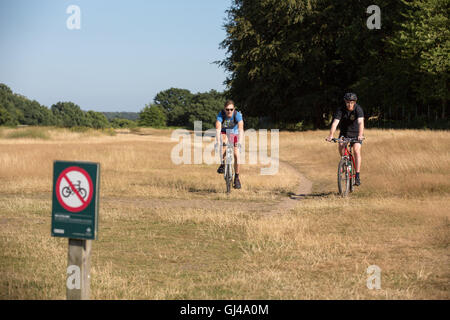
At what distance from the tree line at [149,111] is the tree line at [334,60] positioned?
8134 centimetres

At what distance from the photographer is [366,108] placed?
46.8 meters

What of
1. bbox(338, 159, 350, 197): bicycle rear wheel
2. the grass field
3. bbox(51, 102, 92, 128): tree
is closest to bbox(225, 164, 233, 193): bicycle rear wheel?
the grass field

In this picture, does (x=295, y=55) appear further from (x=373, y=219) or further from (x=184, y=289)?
(x=184, y=289)

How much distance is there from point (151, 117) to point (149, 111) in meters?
1.76

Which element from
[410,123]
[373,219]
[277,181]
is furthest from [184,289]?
[410,123]

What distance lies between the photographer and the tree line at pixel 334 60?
122 feet

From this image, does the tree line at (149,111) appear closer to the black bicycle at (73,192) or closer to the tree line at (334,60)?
the tree line at (334,60)

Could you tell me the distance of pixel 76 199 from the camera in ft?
13.6

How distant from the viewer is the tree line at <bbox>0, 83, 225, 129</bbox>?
143m

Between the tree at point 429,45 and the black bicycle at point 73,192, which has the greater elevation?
the tree at point 429,45
